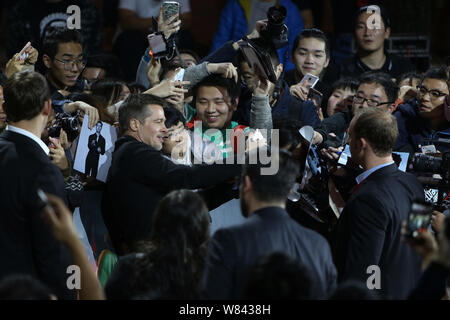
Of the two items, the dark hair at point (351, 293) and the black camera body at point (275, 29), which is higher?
the black camera body at point (275, 29)

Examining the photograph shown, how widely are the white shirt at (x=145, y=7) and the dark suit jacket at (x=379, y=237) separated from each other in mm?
3749

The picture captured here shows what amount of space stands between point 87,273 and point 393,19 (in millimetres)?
5870

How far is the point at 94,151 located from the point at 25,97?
3.32 feet

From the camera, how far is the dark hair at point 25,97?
3.19m

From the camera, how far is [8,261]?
3096mm

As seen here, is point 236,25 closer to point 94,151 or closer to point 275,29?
point 275,29

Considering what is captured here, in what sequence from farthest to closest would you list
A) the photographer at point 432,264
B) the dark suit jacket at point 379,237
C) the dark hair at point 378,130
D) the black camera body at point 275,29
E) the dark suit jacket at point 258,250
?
the black camera body at point 275,29 < the dark hair at point 378,130 < the dark suit jacket at point 379,237 < the dark suit jacket at point 258,250 < the photographer at point 432,264

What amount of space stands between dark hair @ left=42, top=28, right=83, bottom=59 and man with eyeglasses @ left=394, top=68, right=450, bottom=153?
94.3 inches

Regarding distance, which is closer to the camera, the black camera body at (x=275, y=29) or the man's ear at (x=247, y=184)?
the man's ear at (x=247, y=184)

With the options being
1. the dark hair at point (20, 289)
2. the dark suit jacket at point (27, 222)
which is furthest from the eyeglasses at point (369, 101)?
the dark hair at point (20, 289)

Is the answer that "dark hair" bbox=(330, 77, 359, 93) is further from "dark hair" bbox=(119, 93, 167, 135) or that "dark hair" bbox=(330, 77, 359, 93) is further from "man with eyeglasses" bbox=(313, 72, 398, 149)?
"dark hair" bbox=(119, 93, 167, 135)

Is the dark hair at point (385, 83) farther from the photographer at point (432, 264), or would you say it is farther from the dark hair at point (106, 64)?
the photographer at point (432, 264)

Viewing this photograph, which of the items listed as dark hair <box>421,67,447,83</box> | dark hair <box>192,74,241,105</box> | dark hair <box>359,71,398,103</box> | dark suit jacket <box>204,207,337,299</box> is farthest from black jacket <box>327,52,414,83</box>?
dark suit jacket <box>204,207,337,299</box>
